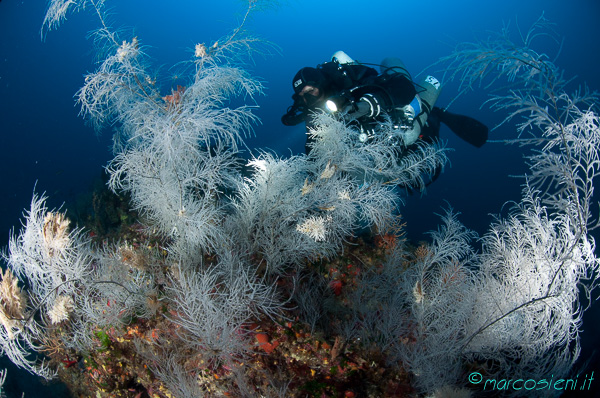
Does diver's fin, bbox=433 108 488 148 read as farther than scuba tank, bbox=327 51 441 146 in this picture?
Yes

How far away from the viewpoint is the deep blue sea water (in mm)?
22547

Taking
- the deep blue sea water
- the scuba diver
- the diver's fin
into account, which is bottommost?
the scuba diver

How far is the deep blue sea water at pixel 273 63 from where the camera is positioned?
2255 centimetres

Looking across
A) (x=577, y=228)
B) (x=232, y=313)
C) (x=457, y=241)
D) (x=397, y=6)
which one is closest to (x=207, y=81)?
(x=232, y=313)

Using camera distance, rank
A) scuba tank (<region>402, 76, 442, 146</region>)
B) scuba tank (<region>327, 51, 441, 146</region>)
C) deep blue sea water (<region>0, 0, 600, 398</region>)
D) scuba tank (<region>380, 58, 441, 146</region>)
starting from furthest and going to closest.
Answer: deep blue sea water (<region>0, 0, 600, 398</region>)
scuba tank (<region>402, 76, 442, 146</region>)
scuba tank (<region>380, 58, 441, 146</region>)
scuba tank (<region>327, 51, 441, 146</region>)

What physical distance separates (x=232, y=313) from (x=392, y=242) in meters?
3.22

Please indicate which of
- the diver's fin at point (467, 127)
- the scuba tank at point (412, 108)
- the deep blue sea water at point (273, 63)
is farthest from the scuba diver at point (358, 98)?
the diver's fin at point (467, 127)

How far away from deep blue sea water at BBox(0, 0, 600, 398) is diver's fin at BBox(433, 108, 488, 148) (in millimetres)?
2056

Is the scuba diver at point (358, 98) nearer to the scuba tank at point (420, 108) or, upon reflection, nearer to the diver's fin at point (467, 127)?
the scuba tank at point (420, 108)

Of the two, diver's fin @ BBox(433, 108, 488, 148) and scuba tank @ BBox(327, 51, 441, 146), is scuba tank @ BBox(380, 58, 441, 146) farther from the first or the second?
diver's fin @ BBox(433, 108, 488, 148)

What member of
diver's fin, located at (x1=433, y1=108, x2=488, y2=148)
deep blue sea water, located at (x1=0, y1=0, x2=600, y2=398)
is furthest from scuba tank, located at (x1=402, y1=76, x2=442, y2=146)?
deep blue sea water, located at (x1=0, y1=0, x2=600, y2=398)

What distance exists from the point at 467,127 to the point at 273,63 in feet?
204

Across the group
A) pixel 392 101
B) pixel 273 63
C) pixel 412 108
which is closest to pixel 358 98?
pixel 392 101

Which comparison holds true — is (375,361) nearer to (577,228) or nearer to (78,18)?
(577,228)
